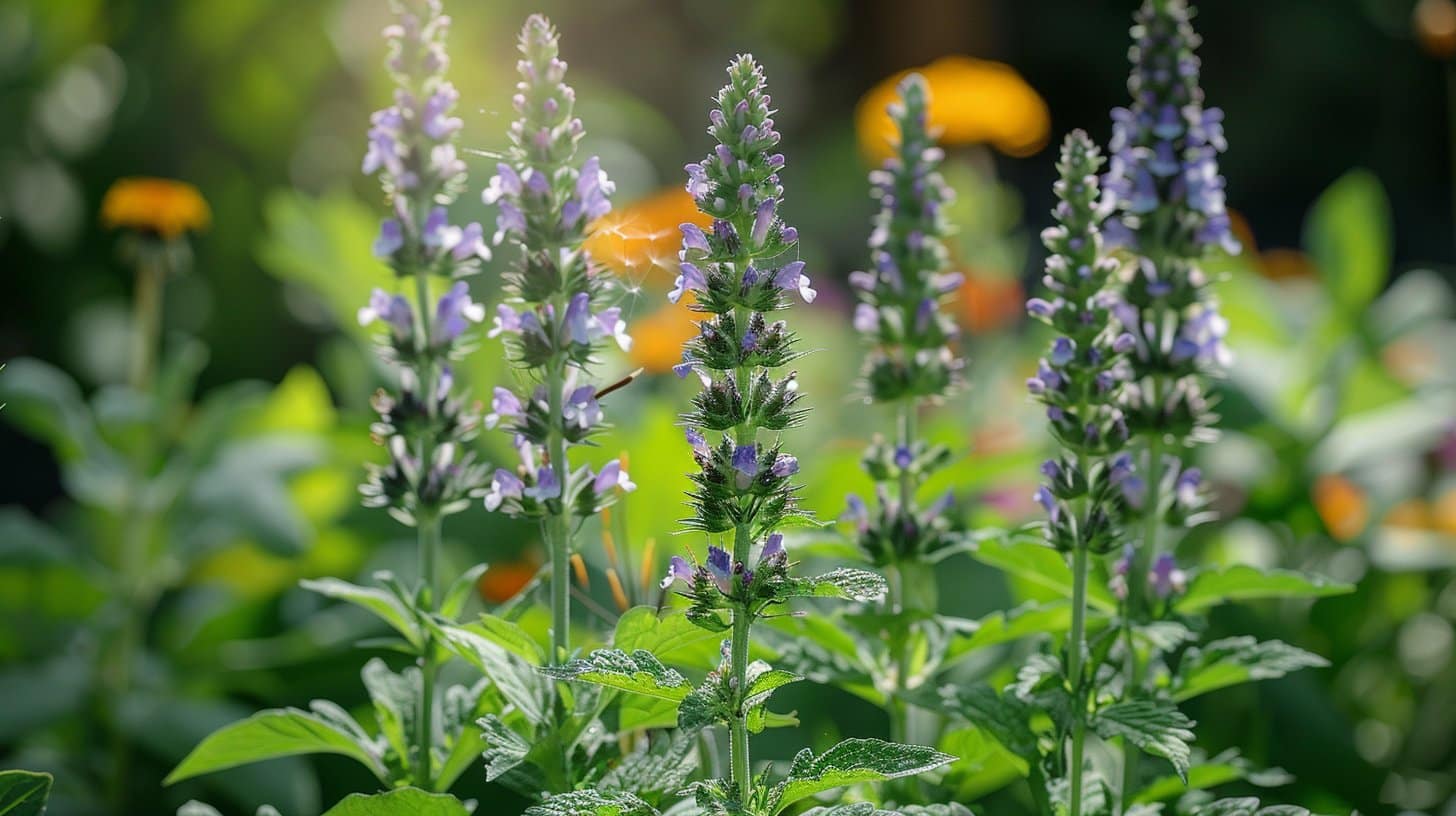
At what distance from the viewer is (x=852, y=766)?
129 centimetres

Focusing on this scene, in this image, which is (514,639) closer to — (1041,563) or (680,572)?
(680,572)

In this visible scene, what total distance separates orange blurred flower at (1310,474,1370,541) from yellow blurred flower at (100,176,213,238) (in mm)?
2544

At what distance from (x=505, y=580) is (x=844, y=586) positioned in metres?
1.82

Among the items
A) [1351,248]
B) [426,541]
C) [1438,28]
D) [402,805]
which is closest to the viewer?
[402,805]

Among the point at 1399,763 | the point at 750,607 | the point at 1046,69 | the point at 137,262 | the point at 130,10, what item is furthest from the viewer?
the point at 1046,69

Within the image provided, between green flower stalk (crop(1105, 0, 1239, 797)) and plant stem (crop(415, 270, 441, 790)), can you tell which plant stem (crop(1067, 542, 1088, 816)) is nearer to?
green flower stalk (crop(1105, 0, 1239, 797))

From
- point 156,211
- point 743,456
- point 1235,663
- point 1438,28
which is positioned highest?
point 1438,28

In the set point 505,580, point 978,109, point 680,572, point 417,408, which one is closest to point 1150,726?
point 680,572

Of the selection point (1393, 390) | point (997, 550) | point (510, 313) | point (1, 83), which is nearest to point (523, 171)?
point (510, 313)

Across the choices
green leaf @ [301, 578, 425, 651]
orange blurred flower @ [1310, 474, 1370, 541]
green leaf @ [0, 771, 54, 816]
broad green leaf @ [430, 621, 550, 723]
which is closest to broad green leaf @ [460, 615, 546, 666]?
broad green leaf @ [430, 621, 550, 723]

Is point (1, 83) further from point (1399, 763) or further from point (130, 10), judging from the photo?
point (1399, 763)

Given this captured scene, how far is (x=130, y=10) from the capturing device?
16.8 ft

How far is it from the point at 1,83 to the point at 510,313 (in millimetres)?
4078

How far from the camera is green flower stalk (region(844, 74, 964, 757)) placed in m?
1.76
